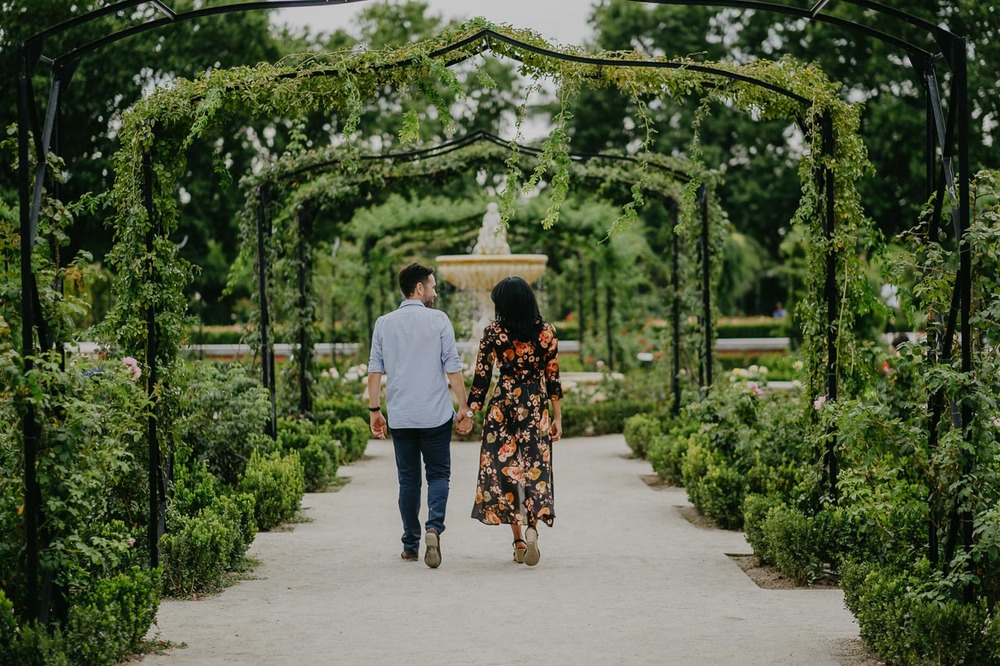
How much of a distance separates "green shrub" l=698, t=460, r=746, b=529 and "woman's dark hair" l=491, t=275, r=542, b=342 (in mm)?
2004

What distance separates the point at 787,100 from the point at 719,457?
9.52 feet

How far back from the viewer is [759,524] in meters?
6.18

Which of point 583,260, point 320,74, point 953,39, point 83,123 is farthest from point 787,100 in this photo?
point 83,123

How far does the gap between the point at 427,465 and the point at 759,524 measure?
6.03 ft

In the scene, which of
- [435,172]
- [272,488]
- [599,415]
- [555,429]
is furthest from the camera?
[599,415]

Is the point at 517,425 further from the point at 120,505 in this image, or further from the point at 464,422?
the point at 120,505

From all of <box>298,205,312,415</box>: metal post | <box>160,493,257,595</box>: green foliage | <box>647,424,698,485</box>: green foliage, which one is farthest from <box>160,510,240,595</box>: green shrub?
<box>298,205,312,415</box>: metal post

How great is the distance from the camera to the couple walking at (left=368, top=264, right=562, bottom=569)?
20.2 ft

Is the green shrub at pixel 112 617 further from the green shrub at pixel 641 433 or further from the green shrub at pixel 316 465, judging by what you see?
the green shrub at pixel 641 433

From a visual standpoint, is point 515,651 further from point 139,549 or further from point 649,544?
point 649,544

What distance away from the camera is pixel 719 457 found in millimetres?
8109

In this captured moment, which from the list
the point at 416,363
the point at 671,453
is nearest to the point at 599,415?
the point at 671,453

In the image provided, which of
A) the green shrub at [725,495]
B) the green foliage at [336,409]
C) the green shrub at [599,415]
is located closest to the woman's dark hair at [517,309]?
the green shrub at [725,495]

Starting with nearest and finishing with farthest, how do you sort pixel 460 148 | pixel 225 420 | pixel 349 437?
pixel 225 420 → pixel 349 437 → pixel 460 148
